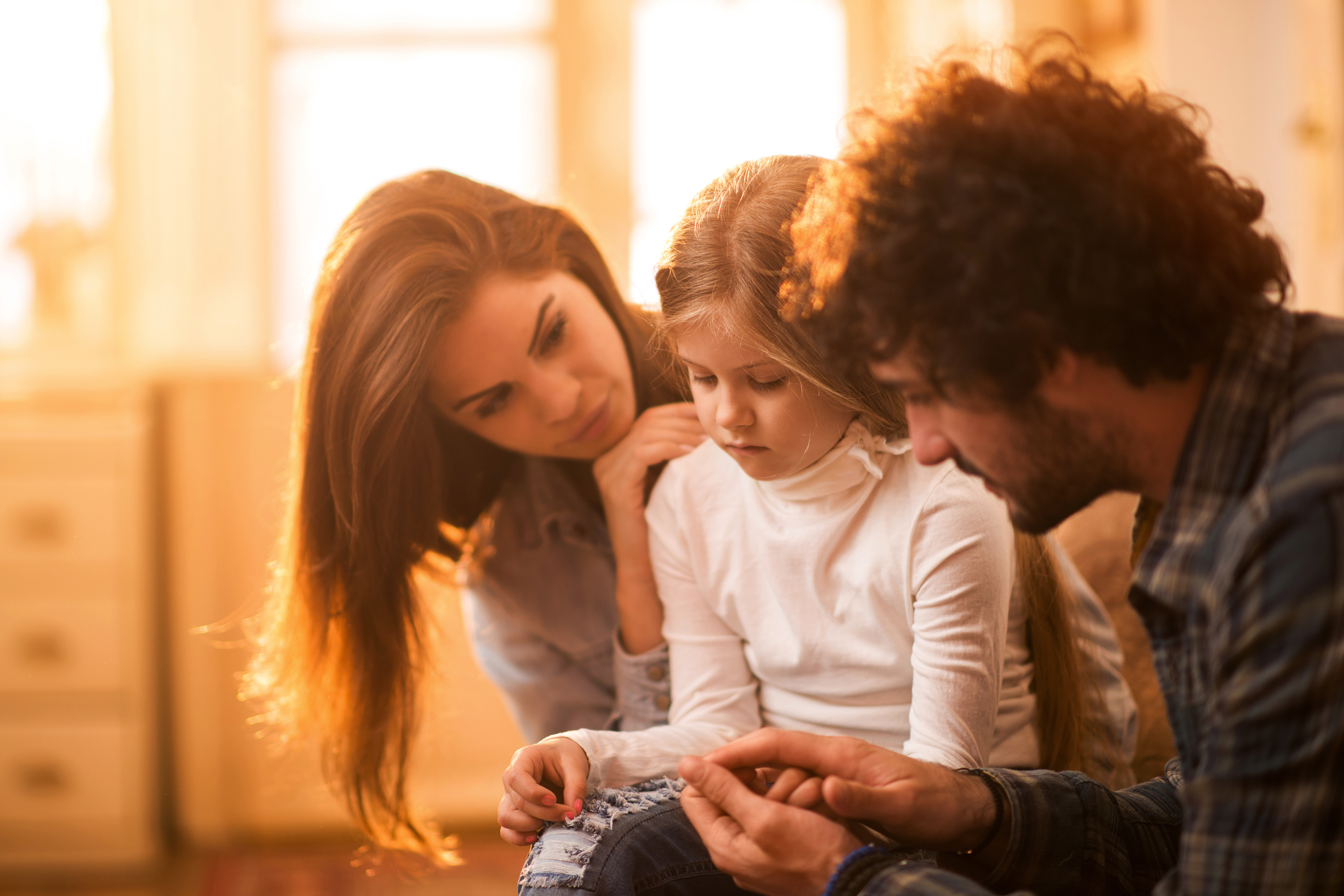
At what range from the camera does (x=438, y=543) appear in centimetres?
146

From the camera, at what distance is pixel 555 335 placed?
1318 mm

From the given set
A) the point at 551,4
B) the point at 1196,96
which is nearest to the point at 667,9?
the point at 551,4

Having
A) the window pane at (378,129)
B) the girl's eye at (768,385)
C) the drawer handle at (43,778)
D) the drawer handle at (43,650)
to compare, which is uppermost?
the window pane at (378,129)

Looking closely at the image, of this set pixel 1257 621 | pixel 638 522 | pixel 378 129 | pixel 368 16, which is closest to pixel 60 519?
pixel 378 129

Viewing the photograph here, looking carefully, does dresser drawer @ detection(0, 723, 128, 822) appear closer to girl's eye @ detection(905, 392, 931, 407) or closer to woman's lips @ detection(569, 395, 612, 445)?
woman's lips @ detection(569, 395, 612, 445)

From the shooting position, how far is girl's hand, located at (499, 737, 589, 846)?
1.04 m

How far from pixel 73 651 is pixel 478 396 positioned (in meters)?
1.62

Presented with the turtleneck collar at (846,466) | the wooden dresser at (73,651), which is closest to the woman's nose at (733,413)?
the turtleneck collar at (846,466)

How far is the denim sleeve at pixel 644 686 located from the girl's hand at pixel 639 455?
0.14 m

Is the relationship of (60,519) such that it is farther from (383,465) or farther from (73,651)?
(383,465)

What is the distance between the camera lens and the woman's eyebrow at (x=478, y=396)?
1296 millimetres

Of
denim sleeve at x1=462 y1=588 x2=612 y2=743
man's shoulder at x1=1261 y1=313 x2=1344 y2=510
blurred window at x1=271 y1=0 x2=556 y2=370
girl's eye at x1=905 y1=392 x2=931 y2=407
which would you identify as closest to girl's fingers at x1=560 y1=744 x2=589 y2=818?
denim sleeve at x1=462 y1=588 x2=612 y2=743

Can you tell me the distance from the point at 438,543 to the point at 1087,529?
2.77 feet

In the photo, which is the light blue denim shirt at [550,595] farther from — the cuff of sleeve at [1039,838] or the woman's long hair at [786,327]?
the cuff of sleeve at [1039,838]
